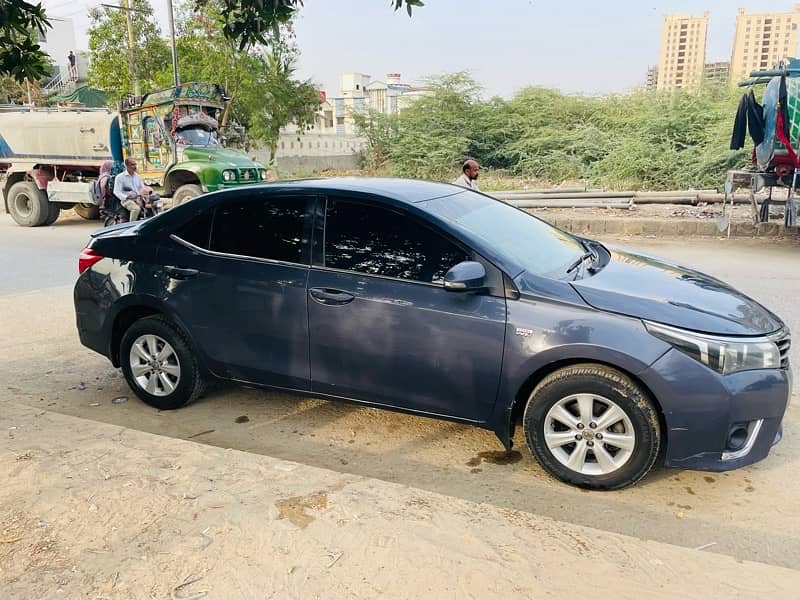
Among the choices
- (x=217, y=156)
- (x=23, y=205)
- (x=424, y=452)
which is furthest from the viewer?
(x=23, y=205)

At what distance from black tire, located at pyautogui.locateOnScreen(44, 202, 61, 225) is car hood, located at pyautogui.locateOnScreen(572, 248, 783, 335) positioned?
1531 cm

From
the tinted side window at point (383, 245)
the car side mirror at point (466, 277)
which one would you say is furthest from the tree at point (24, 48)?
the car side mirror at point (466, 277)

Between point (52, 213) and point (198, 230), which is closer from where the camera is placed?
point (198, 230)

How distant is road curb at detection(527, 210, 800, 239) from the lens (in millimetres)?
12305

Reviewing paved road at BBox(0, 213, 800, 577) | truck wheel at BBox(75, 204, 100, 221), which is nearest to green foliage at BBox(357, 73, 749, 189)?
truck wheel at BBox(75, 204, 100, 221)

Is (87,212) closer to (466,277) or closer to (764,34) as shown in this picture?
(466,277)

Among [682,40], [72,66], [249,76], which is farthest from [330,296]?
[682,40]

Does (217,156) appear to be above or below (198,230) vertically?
above

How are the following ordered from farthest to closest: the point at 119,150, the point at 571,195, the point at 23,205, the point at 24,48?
the point at 571,195
the point at 23,205
the point at 119,150
the point at 24,48

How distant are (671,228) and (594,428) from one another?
411 inches

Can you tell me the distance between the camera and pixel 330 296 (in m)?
3.90

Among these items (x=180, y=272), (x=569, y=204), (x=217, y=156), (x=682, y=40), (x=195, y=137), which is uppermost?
(x=682, y=40)

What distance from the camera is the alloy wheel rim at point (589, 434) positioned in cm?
339

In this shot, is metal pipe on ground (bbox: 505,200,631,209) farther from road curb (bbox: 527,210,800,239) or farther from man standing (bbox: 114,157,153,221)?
man standing (bbox: 114,157,153,221)
